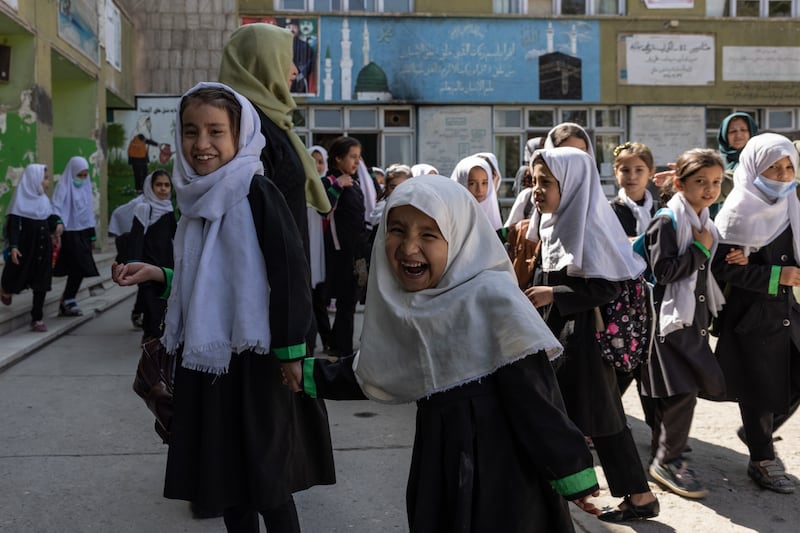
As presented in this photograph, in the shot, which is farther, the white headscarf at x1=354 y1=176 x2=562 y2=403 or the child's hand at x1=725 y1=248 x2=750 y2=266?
the child's hand at x1=725 y1=248 x2=750 y2=266

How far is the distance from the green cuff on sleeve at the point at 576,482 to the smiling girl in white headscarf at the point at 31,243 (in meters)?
7.30

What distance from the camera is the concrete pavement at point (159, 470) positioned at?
3660 mm

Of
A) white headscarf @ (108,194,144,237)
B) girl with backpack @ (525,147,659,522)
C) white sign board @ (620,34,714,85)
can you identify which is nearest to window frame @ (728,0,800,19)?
white sign board @ (620,34,714,85)

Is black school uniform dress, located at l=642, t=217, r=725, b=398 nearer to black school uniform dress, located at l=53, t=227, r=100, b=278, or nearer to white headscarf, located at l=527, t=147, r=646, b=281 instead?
white headscarf, located at l=527, t=147, r=646, b=281

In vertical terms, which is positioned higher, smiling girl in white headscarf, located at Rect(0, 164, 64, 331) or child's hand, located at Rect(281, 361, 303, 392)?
smiling girl in white headscarf, located at Rect(0, 164, 64, 331)

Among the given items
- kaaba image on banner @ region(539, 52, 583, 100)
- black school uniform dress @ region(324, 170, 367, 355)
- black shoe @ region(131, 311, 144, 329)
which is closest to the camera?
black school uniform dress @ region(324, 170, 367, 355)

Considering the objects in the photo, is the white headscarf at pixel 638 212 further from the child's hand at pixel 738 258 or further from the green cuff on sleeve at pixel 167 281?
the green cuff on sleeve at pixel 167 281

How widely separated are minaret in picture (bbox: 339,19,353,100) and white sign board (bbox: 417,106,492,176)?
5.65 ft

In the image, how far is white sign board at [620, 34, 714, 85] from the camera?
67.8 ft

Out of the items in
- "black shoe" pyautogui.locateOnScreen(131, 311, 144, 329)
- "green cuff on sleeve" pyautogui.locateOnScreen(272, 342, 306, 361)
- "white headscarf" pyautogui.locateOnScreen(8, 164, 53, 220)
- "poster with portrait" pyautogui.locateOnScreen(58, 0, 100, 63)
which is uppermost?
"poster with portrait" pyautogui.locateOnScreen(58, 0, 100, 63)

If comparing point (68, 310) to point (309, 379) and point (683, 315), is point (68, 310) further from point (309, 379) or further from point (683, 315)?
point (309, 379)

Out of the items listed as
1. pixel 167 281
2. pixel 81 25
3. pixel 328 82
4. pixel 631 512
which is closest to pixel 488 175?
pixel 631 512

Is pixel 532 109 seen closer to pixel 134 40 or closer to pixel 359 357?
pixel 134 40

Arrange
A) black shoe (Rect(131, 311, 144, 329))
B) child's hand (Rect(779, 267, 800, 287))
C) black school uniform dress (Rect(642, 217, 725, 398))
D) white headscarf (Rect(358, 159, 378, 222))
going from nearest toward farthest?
black school uniform dress (Rect(642, 217, 725, 398))
child's hand (Rect(779, 267, 800, 287))
white headscarf (Rect(358, 159, 378, 222))
black shoe (Rect(131, 311, 144, 329))
